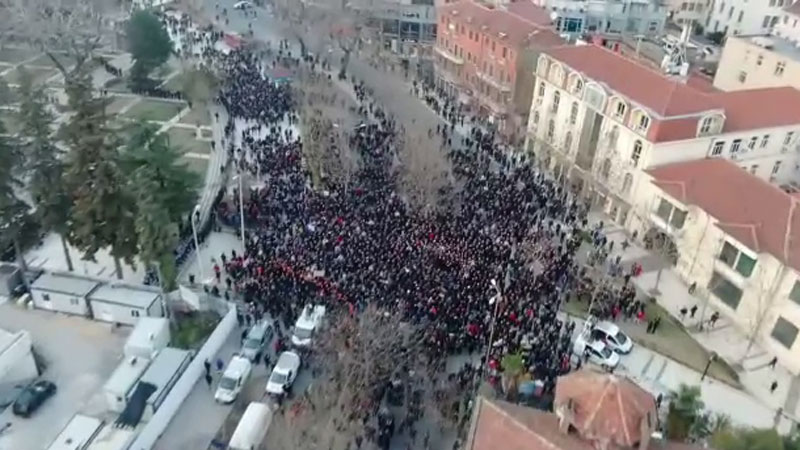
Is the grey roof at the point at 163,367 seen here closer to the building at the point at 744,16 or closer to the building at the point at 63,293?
the building at the point at 63,293

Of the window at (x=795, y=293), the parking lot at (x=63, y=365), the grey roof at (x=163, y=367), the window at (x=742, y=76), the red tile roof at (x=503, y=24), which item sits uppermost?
the red tile roof at (x=503, y=24)

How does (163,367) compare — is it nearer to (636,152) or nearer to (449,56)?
(636,152)

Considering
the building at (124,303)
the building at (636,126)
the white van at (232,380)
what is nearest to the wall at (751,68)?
the building at (636,126)

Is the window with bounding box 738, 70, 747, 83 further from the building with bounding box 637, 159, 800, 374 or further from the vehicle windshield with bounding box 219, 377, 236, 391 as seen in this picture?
the vehicle windshield with bounding box 219, 377, 236, 391

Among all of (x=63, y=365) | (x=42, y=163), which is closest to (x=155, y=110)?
(x=42, y=163)

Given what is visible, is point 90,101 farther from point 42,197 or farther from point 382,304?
point 382,304

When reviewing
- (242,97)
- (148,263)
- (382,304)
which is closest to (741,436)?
(382,304)
